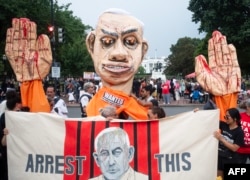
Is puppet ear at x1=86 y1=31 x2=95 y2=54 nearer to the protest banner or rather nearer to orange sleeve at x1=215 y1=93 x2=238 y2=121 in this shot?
the protest banner

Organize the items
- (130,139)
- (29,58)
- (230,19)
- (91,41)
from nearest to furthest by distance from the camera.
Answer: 1. (130,139)
2. (91,41)
3. (29,58)
4. (230,19)

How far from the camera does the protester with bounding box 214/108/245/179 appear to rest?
6129mm

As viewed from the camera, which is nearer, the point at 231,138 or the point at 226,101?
the point at 231,138

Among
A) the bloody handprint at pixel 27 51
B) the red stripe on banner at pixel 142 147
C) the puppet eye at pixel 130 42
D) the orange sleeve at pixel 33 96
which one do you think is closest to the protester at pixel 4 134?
the orange sleeve at pixel 33 96

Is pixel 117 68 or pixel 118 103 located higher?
pixel 117 68

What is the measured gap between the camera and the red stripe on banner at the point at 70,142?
5405 millimetres

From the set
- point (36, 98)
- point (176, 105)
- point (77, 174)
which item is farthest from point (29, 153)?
point (176, 105)

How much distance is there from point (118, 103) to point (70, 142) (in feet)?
4.62

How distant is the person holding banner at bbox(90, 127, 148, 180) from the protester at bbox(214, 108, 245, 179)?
1.26 m

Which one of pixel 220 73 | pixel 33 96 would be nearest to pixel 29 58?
pixel 33 96

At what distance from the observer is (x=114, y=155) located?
535 centimetres

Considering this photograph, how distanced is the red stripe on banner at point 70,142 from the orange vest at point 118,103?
42.5 inches

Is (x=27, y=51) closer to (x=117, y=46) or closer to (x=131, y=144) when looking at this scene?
(x=117, y=46)

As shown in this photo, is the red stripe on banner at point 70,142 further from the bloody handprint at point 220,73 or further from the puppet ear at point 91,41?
the bloody handprint at point 220,73
